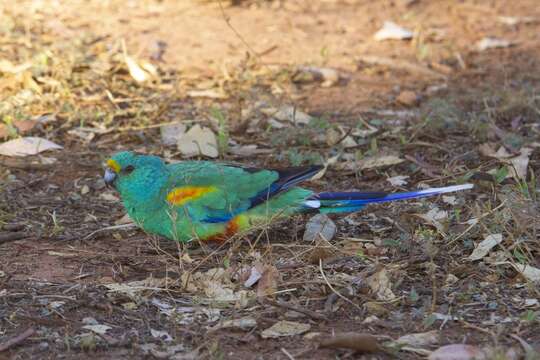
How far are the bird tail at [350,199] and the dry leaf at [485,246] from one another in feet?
0.98

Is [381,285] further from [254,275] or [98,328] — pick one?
[98,328]

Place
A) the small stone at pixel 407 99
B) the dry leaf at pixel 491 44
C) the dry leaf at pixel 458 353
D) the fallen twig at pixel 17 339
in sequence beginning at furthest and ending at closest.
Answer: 1. the dry leaf at pixel 491 44
2. the small stone at pixel 407 99
3. the fallen twig at pixel 17 339
4. the dry leaf at pixel 458 353

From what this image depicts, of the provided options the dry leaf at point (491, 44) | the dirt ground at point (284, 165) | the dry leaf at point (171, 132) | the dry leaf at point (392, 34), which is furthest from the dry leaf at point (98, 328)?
the dry leaf at point (491, 44)

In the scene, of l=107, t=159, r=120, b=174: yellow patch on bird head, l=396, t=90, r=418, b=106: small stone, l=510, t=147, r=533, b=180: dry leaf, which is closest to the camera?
l=107, t=159, r=120, b=174: yellow patch on bird head

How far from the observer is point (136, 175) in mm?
3982

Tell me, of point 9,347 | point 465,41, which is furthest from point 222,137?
point 465,41

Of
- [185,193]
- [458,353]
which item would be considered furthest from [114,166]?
[458,353]


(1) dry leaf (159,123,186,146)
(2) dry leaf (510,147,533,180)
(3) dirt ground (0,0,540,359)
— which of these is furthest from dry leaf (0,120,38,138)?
(2) dry leaf (510,147,533,180)

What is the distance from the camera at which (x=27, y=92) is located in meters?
5.61

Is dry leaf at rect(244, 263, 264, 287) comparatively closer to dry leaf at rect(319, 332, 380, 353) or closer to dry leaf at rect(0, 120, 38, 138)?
dry leaf at rect(319, 332, 380, 353)

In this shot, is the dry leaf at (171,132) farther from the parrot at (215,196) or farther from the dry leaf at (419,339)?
the dry leaf at (419,339)

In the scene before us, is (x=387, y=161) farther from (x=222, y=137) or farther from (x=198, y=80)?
(x=198, y=80)

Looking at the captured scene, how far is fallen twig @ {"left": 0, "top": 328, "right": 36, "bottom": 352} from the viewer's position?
117 inches

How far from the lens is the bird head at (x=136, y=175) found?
13.0 ft
